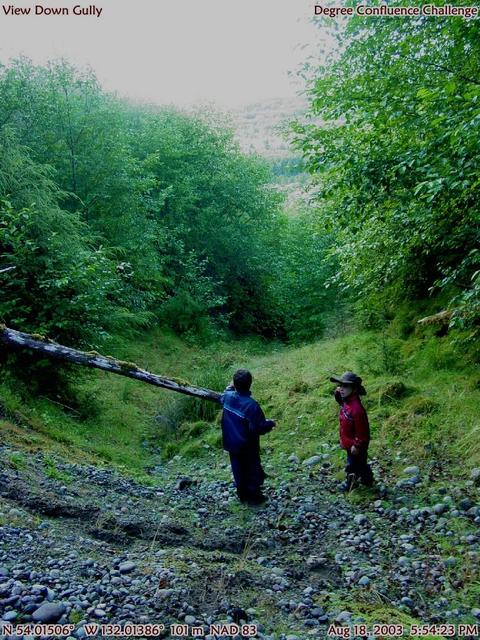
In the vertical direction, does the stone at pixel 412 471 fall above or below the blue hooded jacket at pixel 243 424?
below

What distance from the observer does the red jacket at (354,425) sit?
6922 mm

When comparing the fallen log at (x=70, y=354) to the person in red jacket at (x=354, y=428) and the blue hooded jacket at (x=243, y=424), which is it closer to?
the blue hooded jacket at (x=243, y=424)

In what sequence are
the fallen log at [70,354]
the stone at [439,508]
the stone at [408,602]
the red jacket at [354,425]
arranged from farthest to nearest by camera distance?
the fallen log at [70,354] → the red jacket at [354,425] → the stone at [439,508] → the stone at [408,602]

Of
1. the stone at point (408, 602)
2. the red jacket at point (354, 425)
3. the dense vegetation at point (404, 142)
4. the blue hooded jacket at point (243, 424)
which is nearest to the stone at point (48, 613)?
the stone at point (408, 602)

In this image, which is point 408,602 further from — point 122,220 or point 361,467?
point 122,220

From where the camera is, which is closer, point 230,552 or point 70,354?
point 230,552

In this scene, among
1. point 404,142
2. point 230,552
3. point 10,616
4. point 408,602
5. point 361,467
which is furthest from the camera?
point 404,142

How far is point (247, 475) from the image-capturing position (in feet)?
23.9

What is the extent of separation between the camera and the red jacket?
6.92m

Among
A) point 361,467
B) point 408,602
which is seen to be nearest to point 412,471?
point 361,467

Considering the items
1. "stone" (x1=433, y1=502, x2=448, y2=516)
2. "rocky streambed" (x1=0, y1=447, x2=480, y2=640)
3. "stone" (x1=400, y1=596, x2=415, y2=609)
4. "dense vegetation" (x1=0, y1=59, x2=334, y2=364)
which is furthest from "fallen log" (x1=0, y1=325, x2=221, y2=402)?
"stone" (x1=400, y1=596, x2=415, y2=609)

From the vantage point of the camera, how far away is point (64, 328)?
10391 millimetres

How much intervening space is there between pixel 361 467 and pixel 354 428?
0.61 m

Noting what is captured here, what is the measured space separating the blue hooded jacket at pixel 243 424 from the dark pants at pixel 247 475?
22cm
